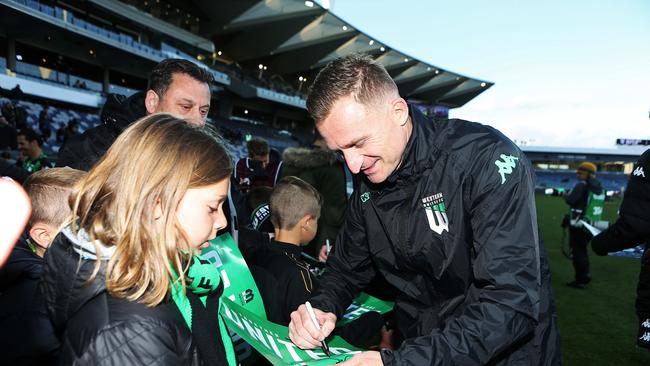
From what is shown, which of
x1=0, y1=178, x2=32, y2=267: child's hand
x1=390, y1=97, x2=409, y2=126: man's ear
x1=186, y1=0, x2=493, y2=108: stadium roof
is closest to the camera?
x1=0, y1=178, x2=32, y2=267: child's hand

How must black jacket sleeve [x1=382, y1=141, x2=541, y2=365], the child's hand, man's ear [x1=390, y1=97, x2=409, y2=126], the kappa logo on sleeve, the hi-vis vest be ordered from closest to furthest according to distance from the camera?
the child's hand, black jacket sleeve [x1=382, y1=141, x2=541, y2=365], the kappa logo on sleeve, man's ear [x1=390, y1=97, x2=409, y2=126], the hi-vis vest

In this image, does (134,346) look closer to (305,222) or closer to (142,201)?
(142,201)

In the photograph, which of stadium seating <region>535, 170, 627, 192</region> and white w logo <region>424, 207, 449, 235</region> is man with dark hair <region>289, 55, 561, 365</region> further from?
stadium seating <region>535, 170, 627, 192</region>

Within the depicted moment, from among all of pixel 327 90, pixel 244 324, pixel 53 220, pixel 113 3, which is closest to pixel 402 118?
pixel 327 90

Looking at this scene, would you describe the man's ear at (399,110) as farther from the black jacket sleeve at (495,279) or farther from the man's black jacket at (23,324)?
the man's black jacket at (23,324)

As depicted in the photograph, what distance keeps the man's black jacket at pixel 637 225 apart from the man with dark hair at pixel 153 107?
9.02 ft

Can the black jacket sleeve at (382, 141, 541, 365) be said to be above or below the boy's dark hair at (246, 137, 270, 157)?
below

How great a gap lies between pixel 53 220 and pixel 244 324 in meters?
1.02

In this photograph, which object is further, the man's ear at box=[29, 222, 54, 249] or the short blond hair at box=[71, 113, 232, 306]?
the man's ear at box=[29, 222, 54, 249]

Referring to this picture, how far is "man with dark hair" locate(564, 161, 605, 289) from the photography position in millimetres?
6508

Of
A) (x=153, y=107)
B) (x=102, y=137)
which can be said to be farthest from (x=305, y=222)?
(x=102, y=137)

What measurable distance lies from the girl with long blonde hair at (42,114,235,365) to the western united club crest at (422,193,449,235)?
2.48 ft

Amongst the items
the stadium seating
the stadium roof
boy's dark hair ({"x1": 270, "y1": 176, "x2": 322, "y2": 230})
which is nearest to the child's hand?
boy's dark hair ({"x1": 270, "y1": 176, "x2": 322, "y2": 230})

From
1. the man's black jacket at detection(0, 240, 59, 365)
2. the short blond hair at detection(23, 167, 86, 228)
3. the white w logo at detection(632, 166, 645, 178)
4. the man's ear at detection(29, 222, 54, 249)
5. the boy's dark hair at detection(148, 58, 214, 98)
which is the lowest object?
the man's black jacket at detection(0, 240, 59, 365)
